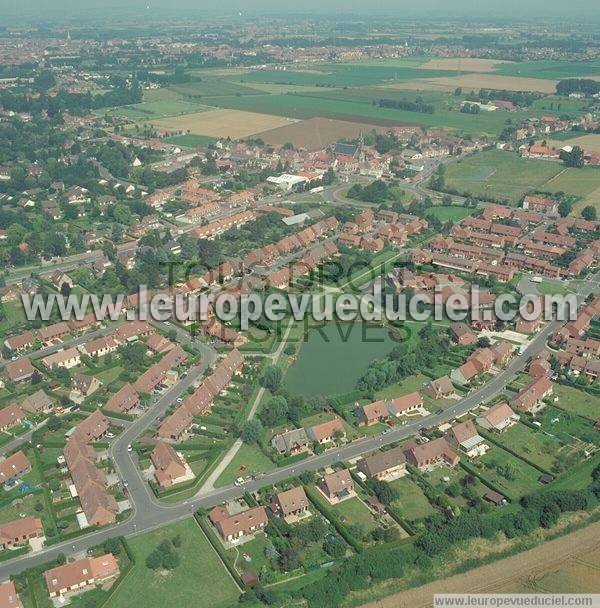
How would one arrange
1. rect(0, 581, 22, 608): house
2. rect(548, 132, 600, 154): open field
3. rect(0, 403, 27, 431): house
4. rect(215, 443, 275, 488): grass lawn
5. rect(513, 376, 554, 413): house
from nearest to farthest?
rect(0, 581, 22, 608): house → rect(215, 443, 275, 488): grass lawn → rect(0, 403, 27, 431): house → rect(513, 376, 554, 413): house → rect(548, 132, 600, 154): open field

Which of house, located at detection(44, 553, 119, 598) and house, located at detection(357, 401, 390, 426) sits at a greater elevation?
house, located at detection(357, 401, 390, 426)

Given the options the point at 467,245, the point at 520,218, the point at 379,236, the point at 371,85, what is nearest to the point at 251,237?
the point at 379,236

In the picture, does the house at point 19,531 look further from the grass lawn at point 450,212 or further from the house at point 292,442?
the grass lawn at point 450,212

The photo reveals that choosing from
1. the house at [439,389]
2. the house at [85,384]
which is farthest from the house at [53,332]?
the house at [439,389]

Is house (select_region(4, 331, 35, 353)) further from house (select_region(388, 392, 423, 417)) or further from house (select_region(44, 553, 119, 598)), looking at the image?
house (select_region(388, 392, 423, 417))

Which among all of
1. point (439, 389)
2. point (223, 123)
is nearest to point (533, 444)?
point (439, 389)

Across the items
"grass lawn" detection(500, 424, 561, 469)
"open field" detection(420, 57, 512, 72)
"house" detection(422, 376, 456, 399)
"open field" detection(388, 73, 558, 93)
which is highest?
"open field" detection(420, 57, 512, 72)

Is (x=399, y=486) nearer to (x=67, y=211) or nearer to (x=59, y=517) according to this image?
(x=59, y=517)

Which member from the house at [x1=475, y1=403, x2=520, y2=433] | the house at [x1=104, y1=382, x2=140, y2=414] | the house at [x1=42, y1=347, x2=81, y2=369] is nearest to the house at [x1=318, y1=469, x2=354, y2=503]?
the house at [x1=475, y1=403, x2=520, y2=433]
